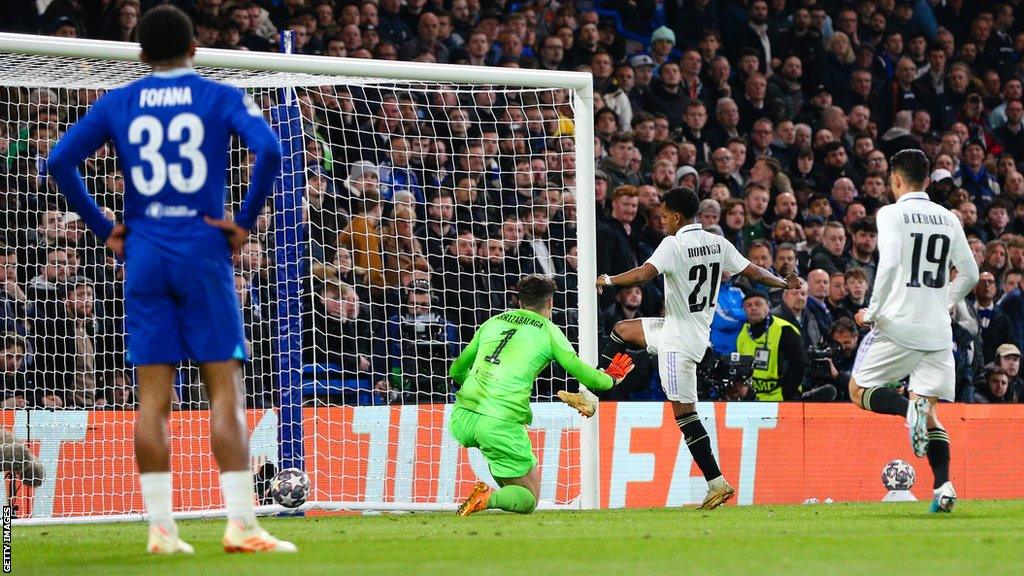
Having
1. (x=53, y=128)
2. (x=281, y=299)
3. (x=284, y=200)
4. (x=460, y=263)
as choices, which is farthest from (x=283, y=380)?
(x=53, y=128)

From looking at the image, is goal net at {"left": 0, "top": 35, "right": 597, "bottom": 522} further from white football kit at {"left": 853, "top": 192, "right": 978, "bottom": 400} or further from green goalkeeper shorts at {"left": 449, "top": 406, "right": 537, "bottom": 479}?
white football kit at {"left": 853, "top": 192, "right": 978, "bottom": 400}

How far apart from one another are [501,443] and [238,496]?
411cm

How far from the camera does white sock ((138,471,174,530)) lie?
5.78 metres

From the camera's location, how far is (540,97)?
15.8 m

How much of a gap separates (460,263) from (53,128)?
3201 mm

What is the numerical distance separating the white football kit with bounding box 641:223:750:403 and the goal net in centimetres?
76

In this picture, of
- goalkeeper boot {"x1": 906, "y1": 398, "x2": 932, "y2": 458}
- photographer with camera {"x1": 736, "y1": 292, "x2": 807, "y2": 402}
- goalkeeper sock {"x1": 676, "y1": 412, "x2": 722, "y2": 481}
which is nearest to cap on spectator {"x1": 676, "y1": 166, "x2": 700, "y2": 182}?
photographer with camera {"x1": 736, "y1": 292, "x2": 807, "y2": 402}

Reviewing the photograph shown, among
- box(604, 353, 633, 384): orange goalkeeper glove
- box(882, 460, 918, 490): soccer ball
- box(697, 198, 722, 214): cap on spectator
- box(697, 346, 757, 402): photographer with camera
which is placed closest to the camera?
box(604, 353, 633, 384): orange goalkeeper glove

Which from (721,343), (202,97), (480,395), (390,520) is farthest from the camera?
(721,343)

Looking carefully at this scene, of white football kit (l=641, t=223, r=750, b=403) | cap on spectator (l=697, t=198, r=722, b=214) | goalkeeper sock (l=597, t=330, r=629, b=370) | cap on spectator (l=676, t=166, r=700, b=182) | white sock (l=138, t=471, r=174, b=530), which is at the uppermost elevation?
cap on spectator (l=676, t=166, r=700, b=182)

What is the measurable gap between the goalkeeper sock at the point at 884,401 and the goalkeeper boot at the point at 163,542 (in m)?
4.38

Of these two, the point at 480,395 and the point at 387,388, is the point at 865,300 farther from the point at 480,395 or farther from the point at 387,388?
the point at 480,395

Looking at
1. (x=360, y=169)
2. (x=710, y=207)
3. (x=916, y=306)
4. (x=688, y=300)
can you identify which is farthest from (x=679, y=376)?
(x=710, y=207)

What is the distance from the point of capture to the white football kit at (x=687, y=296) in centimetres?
1001
